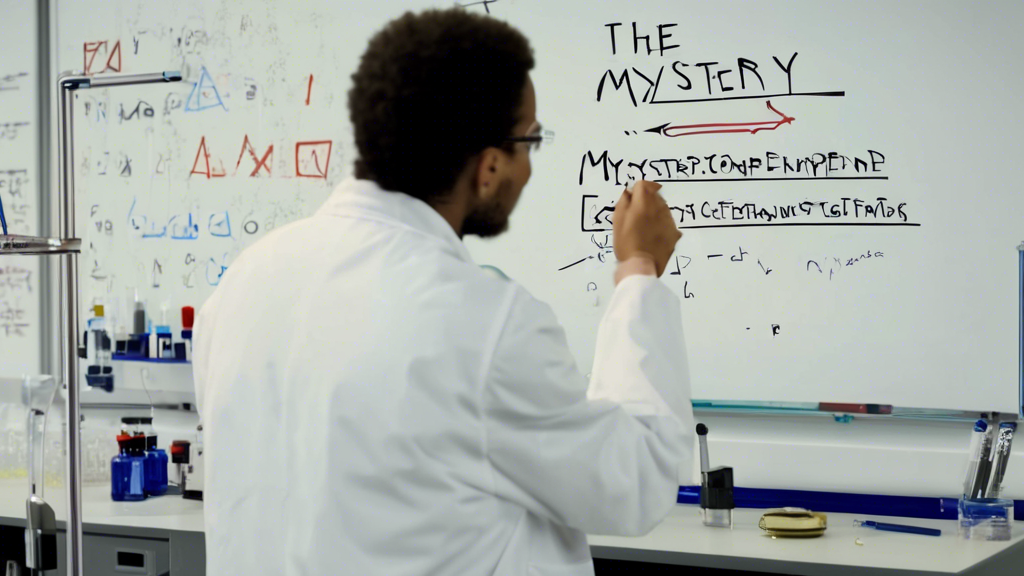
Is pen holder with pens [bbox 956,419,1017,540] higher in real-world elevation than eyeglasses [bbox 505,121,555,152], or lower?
lower

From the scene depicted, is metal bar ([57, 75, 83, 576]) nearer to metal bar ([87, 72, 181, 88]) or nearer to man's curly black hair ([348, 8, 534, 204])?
metal bar ([87, 72, 181, 88])

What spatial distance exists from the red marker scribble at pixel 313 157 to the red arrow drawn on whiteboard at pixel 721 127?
88cm

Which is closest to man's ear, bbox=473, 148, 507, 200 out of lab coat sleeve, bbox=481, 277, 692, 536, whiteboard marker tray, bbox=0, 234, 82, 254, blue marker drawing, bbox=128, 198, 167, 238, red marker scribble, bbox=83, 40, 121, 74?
lab coat sleeve, bbox=481, 277, 692, 536

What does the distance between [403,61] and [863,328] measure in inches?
63.5

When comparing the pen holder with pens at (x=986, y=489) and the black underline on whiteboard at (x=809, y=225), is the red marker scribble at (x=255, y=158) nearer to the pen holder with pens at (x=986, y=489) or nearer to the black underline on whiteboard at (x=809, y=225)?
the black underline on whiteboard at (x=809, y=225)

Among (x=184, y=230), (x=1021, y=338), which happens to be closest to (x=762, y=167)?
→ (x=1021, y=338)

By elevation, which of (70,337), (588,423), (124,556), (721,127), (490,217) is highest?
(721,127)

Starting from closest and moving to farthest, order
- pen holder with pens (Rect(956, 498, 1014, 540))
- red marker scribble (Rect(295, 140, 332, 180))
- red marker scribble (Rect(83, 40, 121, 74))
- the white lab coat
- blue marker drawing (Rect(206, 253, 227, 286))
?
1. the white lab coat
2. pen holder with pens (Rect(956, 498, 1014, 540))
3. red marker scribble (Rect(295, 140, 332, 180))
4. blue marker drawing (Rect(206, 253, 227, 286))
5. red marker scribble (Rect(83, 40, 121, 74))

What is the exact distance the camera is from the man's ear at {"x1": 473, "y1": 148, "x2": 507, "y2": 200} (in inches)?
44.3

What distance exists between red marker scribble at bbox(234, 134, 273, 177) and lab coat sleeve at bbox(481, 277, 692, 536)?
1.96 meters

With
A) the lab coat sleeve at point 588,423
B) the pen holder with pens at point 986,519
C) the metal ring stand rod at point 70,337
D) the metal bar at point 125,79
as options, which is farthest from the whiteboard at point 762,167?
the lab coat sleeve at point 588,423

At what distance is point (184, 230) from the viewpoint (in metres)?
3.04

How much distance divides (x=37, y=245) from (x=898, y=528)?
5.48ft

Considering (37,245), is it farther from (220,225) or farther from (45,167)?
(45,167)
